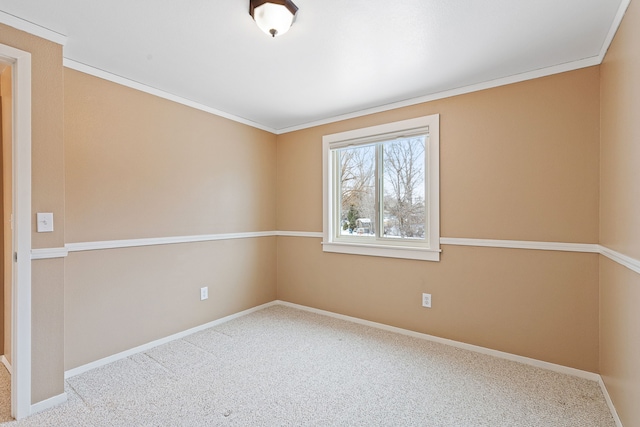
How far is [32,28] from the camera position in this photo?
1809 mm

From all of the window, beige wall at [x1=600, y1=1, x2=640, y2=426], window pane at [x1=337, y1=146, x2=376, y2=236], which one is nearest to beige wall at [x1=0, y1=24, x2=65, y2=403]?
the window

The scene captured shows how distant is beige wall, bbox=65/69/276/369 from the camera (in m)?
2.28

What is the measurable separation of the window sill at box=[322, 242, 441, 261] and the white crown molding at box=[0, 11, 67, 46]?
2811 mm

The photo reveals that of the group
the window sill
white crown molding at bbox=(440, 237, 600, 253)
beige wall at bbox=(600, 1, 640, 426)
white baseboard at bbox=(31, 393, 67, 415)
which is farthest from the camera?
the window sill

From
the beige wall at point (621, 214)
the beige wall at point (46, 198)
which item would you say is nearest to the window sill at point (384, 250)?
the beige wall at point (621, 214)

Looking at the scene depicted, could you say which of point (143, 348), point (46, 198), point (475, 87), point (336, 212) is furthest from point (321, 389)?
point (475, 87)

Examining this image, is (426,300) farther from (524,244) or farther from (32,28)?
(32,28)

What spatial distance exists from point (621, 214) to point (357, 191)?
2245 mm

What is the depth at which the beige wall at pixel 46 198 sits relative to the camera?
1821 mm

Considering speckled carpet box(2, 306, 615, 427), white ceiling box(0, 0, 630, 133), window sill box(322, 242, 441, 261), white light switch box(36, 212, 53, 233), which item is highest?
white ceiling box(0, 0, 630, 133)

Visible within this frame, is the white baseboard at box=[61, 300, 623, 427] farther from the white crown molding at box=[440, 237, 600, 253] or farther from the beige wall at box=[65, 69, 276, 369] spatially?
the white crown molding at box=[440, 237, 600, 253]

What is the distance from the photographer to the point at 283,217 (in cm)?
401

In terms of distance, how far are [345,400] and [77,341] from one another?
200 cm

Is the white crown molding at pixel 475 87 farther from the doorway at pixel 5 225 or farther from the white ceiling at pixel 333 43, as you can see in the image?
the doorway at pixel 5 225
